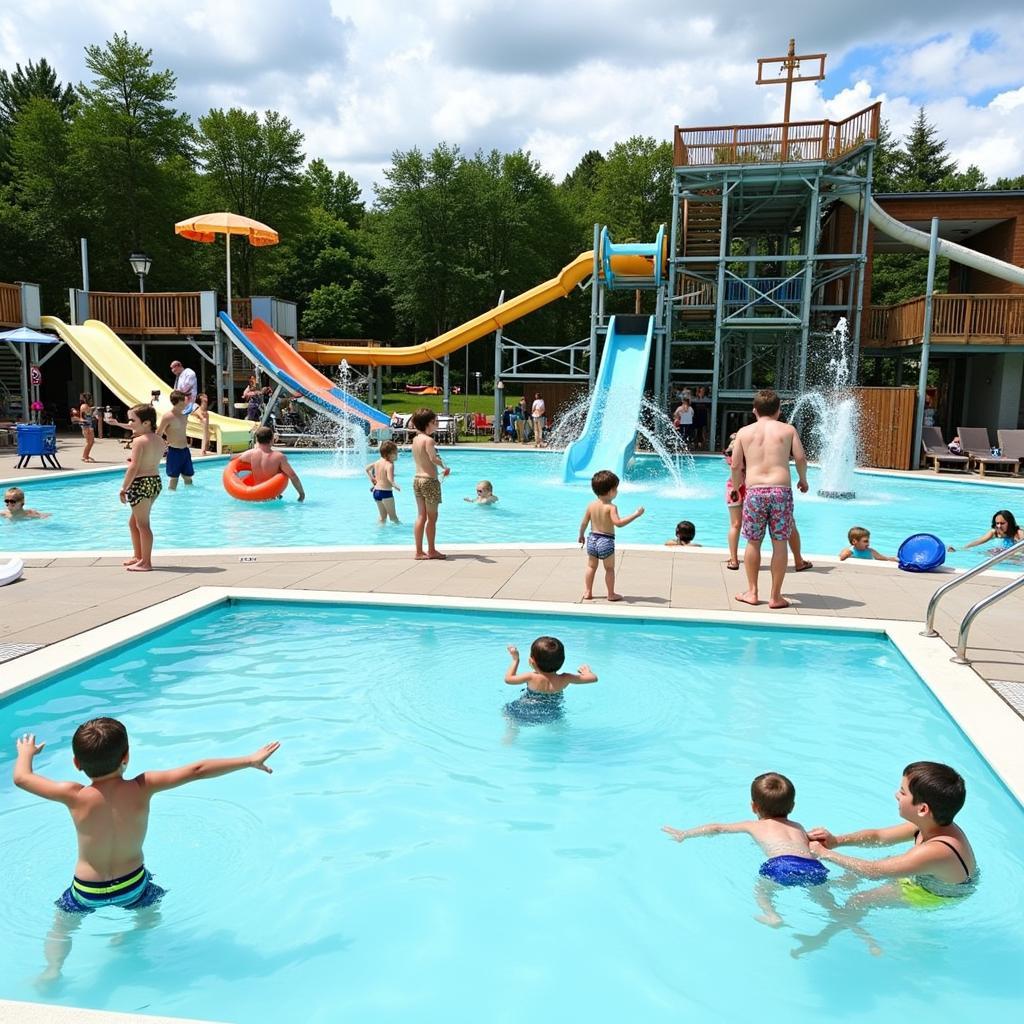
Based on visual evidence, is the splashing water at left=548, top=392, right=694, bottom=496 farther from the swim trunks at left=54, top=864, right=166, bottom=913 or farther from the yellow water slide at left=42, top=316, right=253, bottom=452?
the swim trunks at left=54, top=864, right=166, bottom=913

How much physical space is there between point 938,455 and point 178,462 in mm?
15833

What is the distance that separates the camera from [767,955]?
318 cm

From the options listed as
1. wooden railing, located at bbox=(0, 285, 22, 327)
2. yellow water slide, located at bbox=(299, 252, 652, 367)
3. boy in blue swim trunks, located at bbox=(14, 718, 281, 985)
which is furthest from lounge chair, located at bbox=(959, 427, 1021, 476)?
wooden railing, located at bbox=(0, 285, 22, 327)

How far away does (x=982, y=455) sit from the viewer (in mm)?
20094

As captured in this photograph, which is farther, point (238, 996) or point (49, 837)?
point (49, 837)

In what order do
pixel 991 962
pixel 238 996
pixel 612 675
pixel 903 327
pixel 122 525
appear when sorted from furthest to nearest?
1. pixel 903 327
2. pixel 122 525
3. pixel 612 675
4. pixel 991 962
5. pixel 238 996

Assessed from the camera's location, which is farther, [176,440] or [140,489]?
[176,440]

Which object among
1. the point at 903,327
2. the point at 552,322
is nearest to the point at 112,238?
the point at 552,322

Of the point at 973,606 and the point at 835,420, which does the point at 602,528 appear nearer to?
the point at 973,606

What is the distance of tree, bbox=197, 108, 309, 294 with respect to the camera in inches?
1612

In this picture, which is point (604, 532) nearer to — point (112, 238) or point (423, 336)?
point (112, 238)

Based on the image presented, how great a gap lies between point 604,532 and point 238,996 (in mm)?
4784

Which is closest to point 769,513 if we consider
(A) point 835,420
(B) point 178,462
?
(B) point 178,462

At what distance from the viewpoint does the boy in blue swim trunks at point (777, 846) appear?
341 cm
